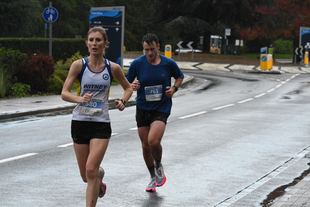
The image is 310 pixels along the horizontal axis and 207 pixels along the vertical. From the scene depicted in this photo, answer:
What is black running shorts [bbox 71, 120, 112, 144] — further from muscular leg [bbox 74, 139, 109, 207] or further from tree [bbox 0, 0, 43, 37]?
tree [bbox 0, 0, 43, 37]

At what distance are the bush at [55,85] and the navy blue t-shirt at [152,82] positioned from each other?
1350cm

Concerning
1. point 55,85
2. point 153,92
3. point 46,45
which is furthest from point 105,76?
point 46,45

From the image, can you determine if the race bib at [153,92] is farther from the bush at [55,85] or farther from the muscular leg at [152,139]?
the bush at [55,85]

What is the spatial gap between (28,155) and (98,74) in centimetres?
405

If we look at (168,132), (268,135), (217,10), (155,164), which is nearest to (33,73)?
(168,132)

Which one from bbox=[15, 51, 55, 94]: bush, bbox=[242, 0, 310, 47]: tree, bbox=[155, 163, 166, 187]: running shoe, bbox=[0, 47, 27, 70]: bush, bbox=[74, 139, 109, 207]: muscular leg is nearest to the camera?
bbox=[74, 139, 109, 207]: muscular leg

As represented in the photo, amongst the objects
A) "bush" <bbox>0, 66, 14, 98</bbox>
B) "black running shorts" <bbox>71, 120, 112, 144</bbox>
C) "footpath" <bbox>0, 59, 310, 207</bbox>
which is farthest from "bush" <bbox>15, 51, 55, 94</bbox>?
"black running shorts" <bbox>71, 120, 112, 144</bbox>

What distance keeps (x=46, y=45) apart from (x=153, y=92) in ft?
69.3

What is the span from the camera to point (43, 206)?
19.0ft

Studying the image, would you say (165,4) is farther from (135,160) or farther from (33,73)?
(135,160)

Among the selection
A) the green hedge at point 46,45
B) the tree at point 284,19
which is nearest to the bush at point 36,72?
the green hedge at point 46,45

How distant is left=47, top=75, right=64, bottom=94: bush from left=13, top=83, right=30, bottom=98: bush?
47.1 inches

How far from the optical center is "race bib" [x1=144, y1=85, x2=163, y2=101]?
21.2ft

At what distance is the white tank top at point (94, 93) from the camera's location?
511 centimetres
